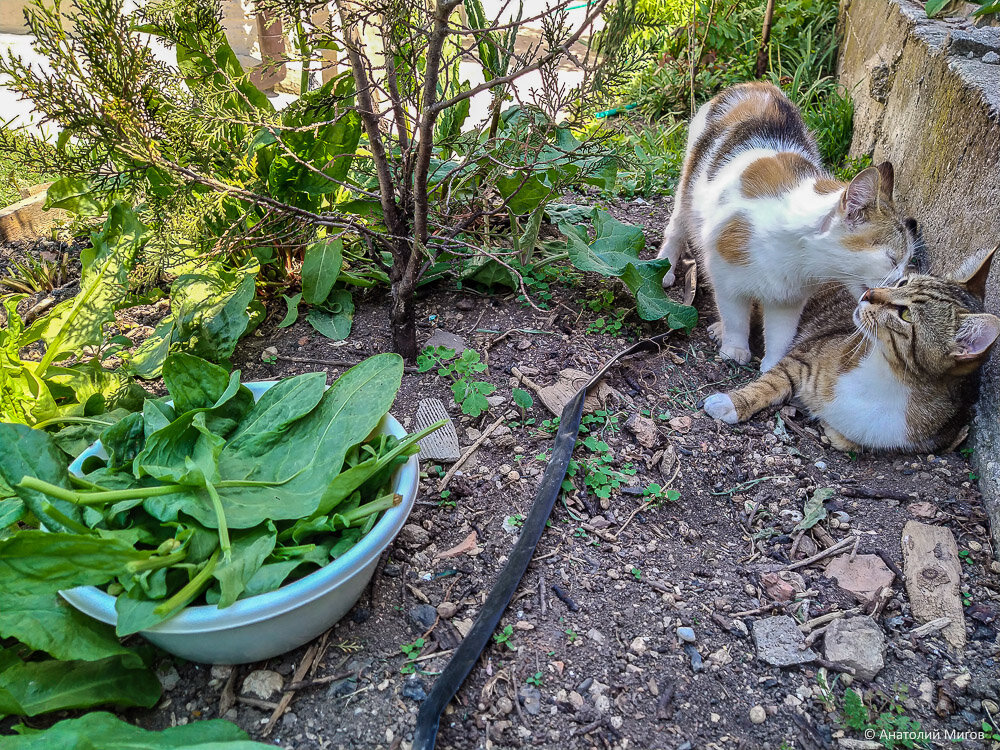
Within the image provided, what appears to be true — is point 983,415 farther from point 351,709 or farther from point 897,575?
point 351,709

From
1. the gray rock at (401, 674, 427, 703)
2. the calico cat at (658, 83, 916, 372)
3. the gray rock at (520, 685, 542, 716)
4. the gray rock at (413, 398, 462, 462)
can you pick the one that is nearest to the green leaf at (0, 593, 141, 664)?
the gray rock at (401, 674, 427, 703)

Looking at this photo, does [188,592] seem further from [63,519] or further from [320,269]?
[320,269]

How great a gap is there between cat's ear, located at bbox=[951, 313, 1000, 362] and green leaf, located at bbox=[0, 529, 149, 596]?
205cm

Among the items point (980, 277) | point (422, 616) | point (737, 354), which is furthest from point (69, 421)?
point (980, 277)

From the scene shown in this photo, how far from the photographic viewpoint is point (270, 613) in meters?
1.38

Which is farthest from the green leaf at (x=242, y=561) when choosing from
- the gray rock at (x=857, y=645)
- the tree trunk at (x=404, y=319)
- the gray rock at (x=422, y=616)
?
the gray rock at (x=857, y=645)

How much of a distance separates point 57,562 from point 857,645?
165 cm

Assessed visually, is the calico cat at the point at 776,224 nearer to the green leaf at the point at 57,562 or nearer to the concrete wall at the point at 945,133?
the concrete wall at the point at 945,133

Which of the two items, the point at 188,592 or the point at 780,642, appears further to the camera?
the point at 780,642

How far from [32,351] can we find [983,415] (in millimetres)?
3036

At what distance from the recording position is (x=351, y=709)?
1492mm

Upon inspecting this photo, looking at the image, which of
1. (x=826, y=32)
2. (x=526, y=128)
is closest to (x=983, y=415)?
(x=526, y=128)

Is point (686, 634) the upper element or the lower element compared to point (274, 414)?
lower

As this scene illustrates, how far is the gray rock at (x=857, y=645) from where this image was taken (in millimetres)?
1588
